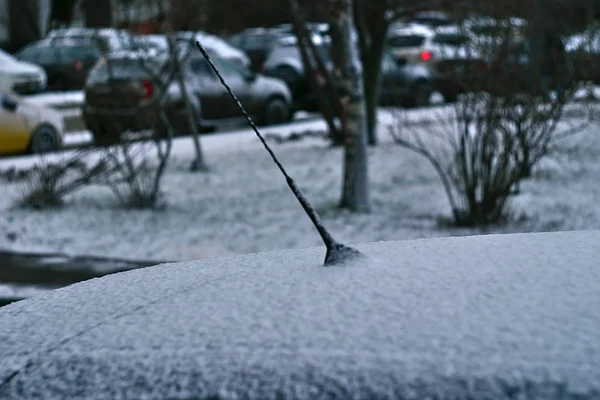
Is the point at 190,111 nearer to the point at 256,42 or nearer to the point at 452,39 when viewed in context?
the point at 452,39

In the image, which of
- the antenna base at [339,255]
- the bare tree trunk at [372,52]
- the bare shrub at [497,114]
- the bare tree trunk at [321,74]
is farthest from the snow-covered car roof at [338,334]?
the bare tree trunk at [372,52]

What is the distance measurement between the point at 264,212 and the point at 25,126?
6369 mm

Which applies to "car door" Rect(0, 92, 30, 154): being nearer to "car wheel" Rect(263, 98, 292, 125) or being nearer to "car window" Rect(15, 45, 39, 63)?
"car wheel" Rect(263, 98, 292, 125)

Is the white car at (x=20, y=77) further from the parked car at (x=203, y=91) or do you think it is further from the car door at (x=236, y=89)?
the car door at (x=236, y=89)

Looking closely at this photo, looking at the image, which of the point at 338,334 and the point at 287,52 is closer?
the point at 338,334

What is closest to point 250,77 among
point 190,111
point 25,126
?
point 25,126

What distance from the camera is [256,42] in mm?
29625

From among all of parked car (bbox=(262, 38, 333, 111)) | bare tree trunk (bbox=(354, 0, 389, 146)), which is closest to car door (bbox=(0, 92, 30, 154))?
bare tree trunk (bbox=(354, 0, 389, 146))

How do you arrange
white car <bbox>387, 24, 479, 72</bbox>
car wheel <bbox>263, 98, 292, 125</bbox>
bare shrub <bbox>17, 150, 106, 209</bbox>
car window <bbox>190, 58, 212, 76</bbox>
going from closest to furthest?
1. bare shrub <bbox>17, 150, 106, 209</bbox>
2. car window <bbox>190, 58, 212, 76</bbox>
3. car wheel <bbox>263, 98, 292, 125</bbox>
4. white car <bbox>387, 24, 479, 72</bbox>

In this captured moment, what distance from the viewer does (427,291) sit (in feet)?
5.57

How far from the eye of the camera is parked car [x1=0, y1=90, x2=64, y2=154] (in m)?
15.2

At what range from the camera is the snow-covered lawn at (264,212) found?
876cm

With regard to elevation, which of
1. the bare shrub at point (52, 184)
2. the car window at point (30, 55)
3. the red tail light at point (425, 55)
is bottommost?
the car window at point (30, 55)

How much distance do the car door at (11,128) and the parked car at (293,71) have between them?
805 cm
